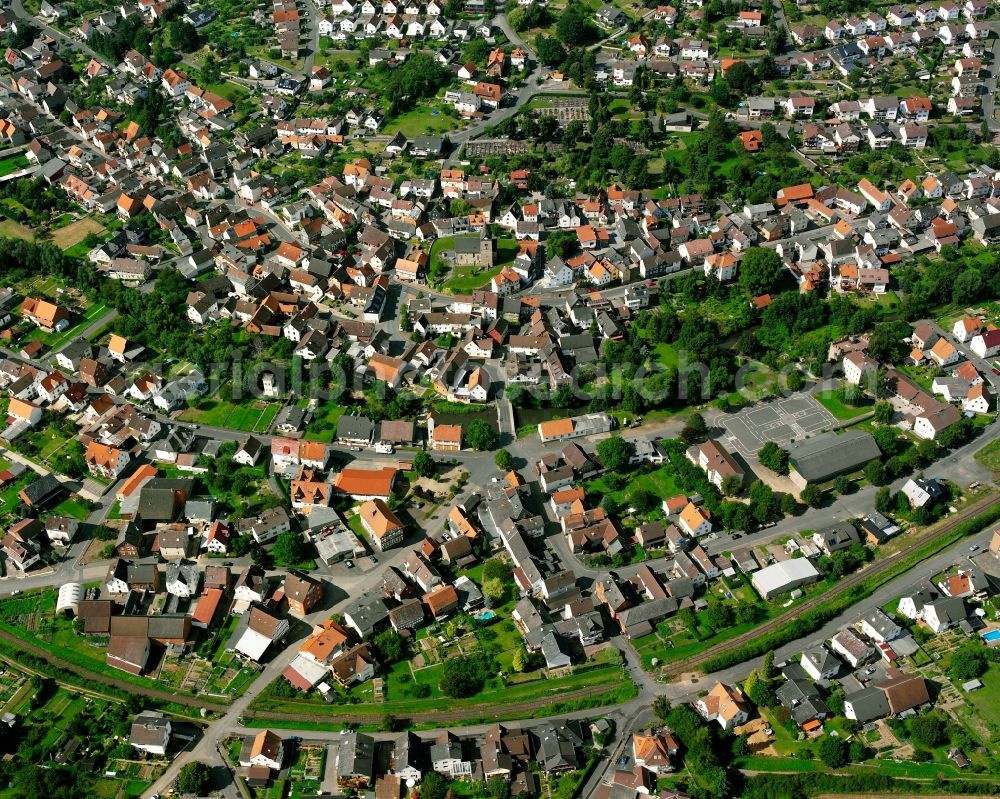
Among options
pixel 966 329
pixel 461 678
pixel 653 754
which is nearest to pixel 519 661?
pixel 461 678

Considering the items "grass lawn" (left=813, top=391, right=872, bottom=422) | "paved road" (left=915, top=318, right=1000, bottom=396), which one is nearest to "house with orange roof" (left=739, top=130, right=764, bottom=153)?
"paved road" (left=915, top=318, right=1000, bottom=396)

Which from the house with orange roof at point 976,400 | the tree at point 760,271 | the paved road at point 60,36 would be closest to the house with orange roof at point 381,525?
the tree at point 760,271

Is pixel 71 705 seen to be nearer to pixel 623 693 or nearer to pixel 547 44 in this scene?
pixel 623 693

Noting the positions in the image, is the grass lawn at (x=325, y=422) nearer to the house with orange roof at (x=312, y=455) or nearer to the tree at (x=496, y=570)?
the house with orange roof at (x=312, y=455)

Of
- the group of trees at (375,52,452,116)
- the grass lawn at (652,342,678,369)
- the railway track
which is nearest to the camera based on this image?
the railway track

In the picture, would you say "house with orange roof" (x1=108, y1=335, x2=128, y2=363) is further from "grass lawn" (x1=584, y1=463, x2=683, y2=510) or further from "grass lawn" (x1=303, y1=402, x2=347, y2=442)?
"grass lawn" (x1=584, y1=463, x2=683, y2=510)

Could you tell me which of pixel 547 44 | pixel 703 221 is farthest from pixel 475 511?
pixel 547 44

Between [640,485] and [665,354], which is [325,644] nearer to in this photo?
[640,485]

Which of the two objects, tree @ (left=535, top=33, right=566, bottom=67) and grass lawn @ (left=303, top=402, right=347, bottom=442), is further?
tree @ (left=535, top=33, right=566, bottom=67)
